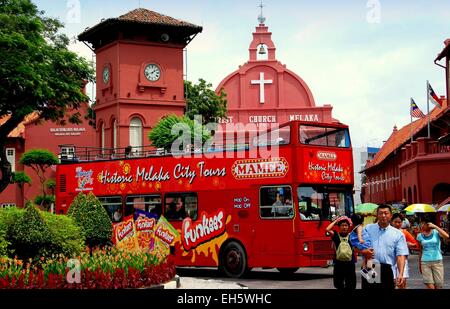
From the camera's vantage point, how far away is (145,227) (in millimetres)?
21938

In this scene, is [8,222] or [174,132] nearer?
[8,222]

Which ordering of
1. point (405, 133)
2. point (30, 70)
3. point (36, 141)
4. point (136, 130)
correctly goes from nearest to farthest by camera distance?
point (30, 70) → point (136, 130) → point (36, 141) → point (405, 133)

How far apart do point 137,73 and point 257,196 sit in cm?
2583

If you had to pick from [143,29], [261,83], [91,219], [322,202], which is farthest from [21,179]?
[322,202]

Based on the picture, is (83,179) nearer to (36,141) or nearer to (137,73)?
(137,73)

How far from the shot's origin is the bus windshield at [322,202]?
1866 centimetres

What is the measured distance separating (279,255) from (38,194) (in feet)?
136

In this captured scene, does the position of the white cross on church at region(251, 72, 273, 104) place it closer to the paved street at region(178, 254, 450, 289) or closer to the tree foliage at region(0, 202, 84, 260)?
the paved street at region(178, 254, 450, 289)

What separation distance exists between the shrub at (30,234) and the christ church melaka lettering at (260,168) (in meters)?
6.89

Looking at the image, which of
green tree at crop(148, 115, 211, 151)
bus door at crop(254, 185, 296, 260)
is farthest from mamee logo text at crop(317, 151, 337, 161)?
green tree at crop(148, 115, 211, 151)

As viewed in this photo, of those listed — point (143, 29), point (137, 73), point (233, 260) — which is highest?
point (143, 29)

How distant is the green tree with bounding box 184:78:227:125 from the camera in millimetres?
48750

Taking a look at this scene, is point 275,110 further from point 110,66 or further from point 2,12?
point 2,12

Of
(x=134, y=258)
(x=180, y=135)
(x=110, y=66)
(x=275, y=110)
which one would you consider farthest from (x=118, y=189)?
(x=275, y=110)
